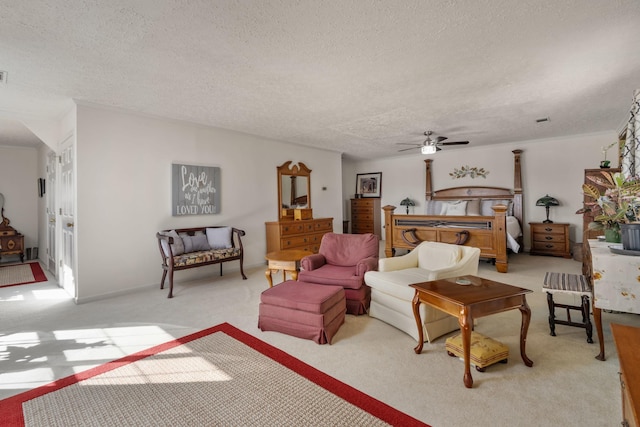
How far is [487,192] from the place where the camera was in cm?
711

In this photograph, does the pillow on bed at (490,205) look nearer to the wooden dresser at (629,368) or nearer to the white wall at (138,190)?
the white wall at (138,190)

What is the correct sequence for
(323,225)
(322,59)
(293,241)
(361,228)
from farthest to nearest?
(361,228) < (323,225) < (293,241) < (322,59)

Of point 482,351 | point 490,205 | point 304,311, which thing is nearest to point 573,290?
point 482,351

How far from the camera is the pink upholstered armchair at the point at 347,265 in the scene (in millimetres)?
3172

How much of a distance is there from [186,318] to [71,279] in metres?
2.12

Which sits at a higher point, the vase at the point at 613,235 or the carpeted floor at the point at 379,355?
the vase at the point at 613,235

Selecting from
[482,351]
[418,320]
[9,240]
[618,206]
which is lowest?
[482,351]

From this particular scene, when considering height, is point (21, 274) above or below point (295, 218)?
below

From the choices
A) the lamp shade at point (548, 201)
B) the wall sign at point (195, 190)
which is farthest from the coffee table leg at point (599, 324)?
the lamp shade at point (548, 201)

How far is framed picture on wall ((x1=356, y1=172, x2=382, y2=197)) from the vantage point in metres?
8.98

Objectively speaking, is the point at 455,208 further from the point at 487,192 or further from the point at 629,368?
the point at 629,368

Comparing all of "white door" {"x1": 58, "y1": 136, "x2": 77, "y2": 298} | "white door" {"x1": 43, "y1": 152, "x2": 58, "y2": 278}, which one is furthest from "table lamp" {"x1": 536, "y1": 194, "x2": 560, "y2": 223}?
"white door" {"x1": 43, "y1": 152, "x2": 58, "y2": 278}

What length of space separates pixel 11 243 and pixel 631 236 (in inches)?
371

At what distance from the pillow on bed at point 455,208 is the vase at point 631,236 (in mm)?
4976
